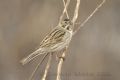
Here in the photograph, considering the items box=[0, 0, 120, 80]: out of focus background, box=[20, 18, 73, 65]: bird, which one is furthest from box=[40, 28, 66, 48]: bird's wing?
box=[0, 0, 120, 80]: out of focus background

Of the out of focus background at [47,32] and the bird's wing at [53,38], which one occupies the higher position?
the out of focus background at [47,32]

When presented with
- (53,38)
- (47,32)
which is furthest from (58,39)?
(47,32)

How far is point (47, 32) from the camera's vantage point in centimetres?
648

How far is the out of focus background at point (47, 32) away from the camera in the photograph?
6.42 metres

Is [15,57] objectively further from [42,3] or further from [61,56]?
[61,56]

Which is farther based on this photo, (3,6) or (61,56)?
(3,6)

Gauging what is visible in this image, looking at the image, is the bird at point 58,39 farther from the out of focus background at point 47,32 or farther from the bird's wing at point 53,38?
the out of focus background at point 47,32

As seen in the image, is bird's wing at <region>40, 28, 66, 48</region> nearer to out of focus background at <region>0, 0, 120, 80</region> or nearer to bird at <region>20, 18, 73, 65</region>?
bird at <region>20, 18, 73, 65</region>

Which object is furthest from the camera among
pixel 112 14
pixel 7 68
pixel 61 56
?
pixel 112 14

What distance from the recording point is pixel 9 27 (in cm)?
662

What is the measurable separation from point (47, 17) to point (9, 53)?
48 centimetres

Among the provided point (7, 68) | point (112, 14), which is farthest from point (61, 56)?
point (112, 14)

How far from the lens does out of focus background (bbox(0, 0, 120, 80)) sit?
642cm

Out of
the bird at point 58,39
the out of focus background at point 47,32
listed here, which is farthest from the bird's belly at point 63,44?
the out of focus background at point 47,32
